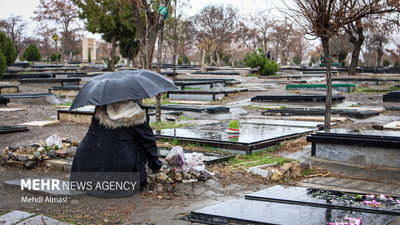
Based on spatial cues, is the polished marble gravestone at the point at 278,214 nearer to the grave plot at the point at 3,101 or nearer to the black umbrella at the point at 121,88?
the black umbrella at the point at 121,88

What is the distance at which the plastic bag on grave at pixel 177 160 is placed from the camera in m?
6.32

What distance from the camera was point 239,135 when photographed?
9320 millimetres

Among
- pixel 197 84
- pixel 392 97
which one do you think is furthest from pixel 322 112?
pixel 197 84

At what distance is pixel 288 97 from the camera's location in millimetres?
17375

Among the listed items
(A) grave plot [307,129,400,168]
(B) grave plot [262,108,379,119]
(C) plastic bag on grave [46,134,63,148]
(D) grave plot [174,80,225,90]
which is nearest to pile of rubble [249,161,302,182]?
(A) grave plot [307,129,400,168]

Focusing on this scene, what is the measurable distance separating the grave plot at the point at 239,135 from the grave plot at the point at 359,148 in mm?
996

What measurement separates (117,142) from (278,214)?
2086 mm

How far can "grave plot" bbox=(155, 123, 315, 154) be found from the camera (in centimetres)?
837

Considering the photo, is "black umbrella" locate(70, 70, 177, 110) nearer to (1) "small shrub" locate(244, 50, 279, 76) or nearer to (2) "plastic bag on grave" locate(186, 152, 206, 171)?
(2) "plastic bag on grave" locate(186, 152, 206, 171)

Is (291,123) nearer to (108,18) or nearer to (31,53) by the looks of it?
(108,18)

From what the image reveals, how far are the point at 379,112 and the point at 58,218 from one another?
10.8 metres

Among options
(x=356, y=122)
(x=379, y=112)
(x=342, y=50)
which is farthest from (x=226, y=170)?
(x=342, y=50)

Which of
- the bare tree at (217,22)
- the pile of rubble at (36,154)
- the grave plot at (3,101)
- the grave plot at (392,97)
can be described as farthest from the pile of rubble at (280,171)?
the bare tree at (217,22)

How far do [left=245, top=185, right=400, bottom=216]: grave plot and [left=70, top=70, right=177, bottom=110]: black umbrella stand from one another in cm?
162
